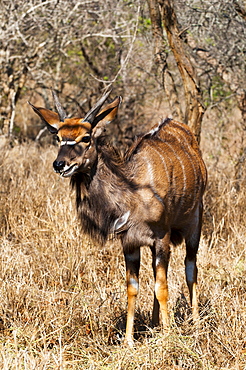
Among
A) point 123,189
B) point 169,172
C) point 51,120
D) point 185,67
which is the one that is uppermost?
point 185,67

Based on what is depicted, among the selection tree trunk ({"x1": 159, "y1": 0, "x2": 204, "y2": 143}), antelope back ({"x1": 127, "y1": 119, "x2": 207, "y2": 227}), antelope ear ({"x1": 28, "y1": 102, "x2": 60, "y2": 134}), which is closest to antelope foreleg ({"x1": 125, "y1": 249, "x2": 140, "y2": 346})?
antelope back ({"x1": 127, "y1": 119, "x2": 207, "y2": 227})

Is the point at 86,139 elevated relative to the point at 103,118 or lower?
lower

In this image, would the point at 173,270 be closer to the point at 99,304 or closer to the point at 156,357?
the point at 99,304

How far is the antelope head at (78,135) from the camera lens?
3246 millimetres

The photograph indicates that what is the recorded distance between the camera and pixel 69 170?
324 cm

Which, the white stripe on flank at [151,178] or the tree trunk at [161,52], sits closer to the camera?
the white stripe on flank at [151,178]

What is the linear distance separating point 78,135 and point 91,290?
1.29 meters

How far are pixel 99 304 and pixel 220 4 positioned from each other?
3.53m

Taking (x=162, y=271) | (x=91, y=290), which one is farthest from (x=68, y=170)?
(x=91, y=290)

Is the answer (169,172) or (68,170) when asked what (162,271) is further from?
(68,170)

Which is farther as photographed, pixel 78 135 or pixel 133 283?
pixel 133 283

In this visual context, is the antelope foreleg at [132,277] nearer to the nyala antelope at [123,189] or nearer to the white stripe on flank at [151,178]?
the nyala antelope at [123,189]

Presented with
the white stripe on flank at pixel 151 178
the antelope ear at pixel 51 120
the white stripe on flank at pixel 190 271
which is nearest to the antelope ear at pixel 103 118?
the antelope ear at pixel 51 120

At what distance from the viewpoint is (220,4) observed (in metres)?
5.89
